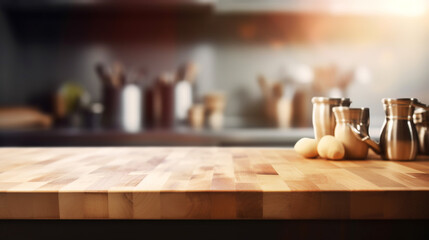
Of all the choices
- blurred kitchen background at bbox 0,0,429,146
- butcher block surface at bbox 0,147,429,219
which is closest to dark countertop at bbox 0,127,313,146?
blurred kitchen background at bbox 0,0,429,146

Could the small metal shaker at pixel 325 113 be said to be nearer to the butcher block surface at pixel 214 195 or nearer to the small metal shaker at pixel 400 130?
the small metal shaker at pixel 400 130

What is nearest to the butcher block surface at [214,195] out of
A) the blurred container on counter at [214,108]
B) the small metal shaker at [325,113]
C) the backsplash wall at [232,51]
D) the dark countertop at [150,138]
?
the small metal shaker at [325,113]

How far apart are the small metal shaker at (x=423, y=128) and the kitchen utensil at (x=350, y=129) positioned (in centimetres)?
15

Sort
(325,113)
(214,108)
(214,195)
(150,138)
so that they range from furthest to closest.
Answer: (214,108) < (150,138) < (325,113) < (214,195)

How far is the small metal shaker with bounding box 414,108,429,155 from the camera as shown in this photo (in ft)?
3.09

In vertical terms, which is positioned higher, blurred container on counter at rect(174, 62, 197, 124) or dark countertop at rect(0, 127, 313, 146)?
blurred container on counter at rect(174, 62, 197, 124)

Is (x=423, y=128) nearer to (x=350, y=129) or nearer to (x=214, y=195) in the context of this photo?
(x=350, y=129)

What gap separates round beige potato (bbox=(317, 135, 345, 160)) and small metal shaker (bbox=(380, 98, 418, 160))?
107 mm

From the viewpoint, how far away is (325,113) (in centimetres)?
95

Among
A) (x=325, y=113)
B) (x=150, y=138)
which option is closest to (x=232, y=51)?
(x=150, y=138)

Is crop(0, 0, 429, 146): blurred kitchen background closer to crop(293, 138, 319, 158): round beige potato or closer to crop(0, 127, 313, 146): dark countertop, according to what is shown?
crop(0, 127, 313, 146): dark countertop

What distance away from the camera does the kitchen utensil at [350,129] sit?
875 mm

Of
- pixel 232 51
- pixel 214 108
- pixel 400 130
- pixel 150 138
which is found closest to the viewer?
pixel 400 130

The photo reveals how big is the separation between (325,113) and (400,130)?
173 mm
